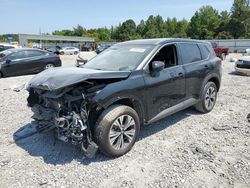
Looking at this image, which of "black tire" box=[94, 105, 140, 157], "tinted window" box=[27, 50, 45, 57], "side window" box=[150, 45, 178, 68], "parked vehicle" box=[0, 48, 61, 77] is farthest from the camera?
"tinted window" box=[27, 50, 45, 57]

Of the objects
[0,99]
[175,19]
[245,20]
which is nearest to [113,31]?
[175,19]

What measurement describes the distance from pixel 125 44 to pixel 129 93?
5.46 ft

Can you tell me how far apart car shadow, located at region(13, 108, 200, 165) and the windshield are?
1345mm

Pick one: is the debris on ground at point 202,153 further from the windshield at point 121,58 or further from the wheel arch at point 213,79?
the wheel arch at point 213,79

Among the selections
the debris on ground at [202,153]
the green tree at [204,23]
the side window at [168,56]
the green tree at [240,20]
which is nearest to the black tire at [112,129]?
the debris on ground at [202,153]

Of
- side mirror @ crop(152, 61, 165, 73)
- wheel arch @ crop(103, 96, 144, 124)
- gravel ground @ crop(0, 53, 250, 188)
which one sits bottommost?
gravel ground @ crop(0, 53, 250, 188)

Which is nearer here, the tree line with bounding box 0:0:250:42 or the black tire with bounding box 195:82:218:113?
the black tire with bounding box 195:82:218:113

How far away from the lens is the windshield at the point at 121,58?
14.8ft

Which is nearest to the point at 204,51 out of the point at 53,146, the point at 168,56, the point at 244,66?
the point at 168,56

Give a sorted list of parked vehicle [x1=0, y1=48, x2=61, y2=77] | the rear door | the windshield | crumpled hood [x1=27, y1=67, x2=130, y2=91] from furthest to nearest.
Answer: parked vehicle [x1=0, y1=48, x2=61, y2=77] → the rear door → the windshield → crumpled hood [x1=27, y1=67, x2=130, y2=91]

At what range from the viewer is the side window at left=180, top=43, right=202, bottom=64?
5335 millimetres

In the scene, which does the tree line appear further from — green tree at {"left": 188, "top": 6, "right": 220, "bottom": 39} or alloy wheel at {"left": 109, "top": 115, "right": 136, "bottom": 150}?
alloy wheel at {"left": 109, "top": 115, "right": 136, "bottom": 150}

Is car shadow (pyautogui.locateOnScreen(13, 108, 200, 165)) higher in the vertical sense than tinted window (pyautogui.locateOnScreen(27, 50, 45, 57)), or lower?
lower

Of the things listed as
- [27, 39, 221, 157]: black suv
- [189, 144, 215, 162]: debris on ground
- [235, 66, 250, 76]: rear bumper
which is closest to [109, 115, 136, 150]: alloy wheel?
[27, 39, 221, 157]: black suv
